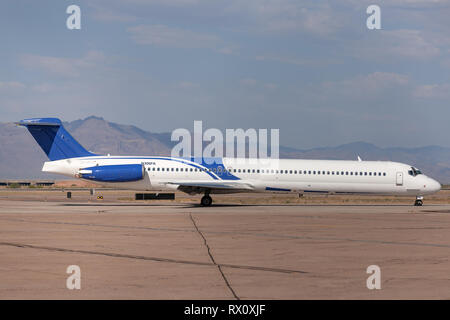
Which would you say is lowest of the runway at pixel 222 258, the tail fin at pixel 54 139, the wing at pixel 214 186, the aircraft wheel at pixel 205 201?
the runway at pixel 222 258

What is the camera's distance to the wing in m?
39.9

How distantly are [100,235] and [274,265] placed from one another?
8262 millimetres

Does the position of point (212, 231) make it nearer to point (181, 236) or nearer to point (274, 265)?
point (181, 236)

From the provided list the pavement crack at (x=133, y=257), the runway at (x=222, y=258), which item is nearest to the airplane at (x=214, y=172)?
the runway at (x=222, y=258)

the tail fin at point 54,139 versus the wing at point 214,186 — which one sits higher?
the tail fin at point 54,139

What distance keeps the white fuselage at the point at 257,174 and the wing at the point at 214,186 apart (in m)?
0.12

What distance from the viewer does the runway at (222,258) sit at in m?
11.2

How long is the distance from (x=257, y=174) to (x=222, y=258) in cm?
2606

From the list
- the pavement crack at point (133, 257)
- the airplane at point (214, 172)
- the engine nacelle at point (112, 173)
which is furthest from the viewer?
the airplane at point (214, 172)

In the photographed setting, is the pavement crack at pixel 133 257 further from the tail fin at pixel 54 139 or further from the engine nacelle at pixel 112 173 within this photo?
the tail fin at pixel 54 139

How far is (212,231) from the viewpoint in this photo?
2245 cm

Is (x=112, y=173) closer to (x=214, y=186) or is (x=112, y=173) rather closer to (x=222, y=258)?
(x=214, y=186)

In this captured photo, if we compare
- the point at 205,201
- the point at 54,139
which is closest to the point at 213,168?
the point at 205,201
